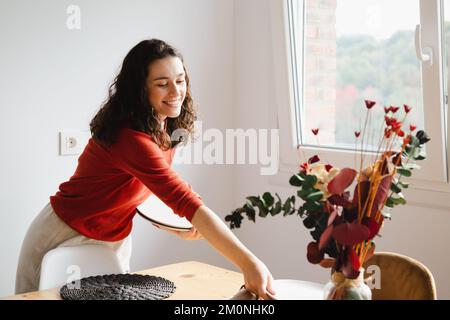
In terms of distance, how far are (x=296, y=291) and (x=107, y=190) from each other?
2.50 ft

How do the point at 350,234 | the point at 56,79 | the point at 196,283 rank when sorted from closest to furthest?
1. the point at 350,234
2. the point at 196,283
3. the point at 56,79

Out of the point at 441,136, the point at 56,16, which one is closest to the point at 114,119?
the point at 56,16

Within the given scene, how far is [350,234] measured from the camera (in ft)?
3.86

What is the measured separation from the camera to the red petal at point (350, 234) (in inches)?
46.3

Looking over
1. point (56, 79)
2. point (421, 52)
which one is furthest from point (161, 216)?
point (421, 52)

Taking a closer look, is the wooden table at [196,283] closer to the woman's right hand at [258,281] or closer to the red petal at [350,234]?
the woman's right hand at [258,281]

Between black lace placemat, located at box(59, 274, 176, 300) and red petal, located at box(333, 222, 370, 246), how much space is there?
68 centimetres

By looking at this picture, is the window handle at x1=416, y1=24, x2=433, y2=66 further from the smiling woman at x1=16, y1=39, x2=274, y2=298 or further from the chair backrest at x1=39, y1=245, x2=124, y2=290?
the chair backrest at x1=39, y1=245, x2=124, y2=290

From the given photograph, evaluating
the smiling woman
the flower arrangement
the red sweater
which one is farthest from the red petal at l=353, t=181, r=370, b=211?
the red sweater

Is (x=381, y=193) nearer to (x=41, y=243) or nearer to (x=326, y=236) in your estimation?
(x=326, y=236)

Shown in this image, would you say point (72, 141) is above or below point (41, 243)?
above

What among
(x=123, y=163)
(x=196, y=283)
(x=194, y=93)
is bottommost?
(x=196, y=283)

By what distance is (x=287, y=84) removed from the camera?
3078 millimetres
